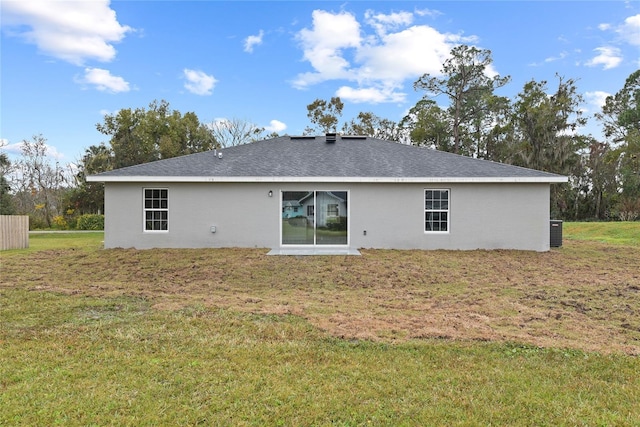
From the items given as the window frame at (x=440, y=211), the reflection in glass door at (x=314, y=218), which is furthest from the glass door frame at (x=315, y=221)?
the window frame at (x=440, y=211)

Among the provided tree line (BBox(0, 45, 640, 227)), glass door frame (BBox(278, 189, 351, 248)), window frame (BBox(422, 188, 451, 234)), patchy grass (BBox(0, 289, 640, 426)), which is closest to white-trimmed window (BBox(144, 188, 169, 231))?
glass door frame (BBox(278, 189, 351, 248))

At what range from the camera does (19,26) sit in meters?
14.1

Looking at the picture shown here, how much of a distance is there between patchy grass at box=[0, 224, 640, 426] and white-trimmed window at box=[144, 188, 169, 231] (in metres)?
3.99

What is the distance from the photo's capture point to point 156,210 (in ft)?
38.3

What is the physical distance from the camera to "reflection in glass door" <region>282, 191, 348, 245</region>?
11664mm

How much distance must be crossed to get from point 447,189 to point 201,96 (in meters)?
22.3

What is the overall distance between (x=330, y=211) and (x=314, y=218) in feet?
1.85

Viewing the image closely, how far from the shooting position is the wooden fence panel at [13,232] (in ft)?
43.9

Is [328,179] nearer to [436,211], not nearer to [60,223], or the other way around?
[436,211]

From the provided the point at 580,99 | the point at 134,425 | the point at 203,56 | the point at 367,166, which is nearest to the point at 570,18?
the point at 367,166

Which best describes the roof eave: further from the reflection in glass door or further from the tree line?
the tree line

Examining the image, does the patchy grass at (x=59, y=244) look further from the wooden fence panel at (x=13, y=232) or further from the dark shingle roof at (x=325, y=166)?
the dark shingle roof at (x=325, y=166)

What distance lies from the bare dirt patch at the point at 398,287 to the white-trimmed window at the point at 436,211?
1.06 meters

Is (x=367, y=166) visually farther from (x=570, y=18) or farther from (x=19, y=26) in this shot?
(x=19, y=26)
